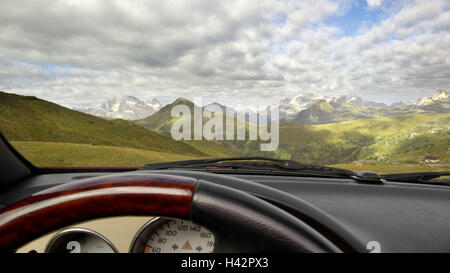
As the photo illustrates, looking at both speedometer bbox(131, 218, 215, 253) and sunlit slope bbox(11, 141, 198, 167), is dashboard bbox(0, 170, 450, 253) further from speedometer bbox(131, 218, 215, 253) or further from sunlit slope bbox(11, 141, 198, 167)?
sunlit slope bbox(11, 141, 198, 167)

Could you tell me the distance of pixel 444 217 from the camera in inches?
92.7

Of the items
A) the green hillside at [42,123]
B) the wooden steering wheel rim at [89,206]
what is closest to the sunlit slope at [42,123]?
the green hillside at [42,123]

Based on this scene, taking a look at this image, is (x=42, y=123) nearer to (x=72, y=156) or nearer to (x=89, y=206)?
(x=72, y=156)

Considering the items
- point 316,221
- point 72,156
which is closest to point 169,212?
point 316,221

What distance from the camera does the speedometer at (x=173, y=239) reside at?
144cm

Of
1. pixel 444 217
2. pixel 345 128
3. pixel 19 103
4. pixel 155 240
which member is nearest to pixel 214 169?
pixel 155 240

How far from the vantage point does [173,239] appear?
1494 mm

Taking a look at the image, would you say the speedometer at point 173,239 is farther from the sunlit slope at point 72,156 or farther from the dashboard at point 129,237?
the sunlit slope at point 72,156

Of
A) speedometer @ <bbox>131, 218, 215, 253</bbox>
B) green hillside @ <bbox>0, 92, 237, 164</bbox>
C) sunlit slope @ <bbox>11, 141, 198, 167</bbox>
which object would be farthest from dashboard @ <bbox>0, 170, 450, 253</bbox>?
green hillside @ <bbox>0, 92, 237, 164</bbox>

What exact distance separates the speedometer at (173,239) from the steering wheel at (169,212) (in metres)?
0.37

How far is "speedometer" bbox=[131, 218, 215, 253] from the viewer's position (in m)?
1.44

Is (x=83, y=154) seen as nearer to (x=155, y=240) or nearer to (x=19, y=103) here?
(x=19, y=103)

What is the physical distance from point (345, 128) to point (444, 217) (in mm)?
131546

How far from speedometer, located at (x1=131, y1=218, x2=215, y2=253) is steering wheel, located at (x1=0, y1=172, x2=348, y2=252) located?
371 millimetres
